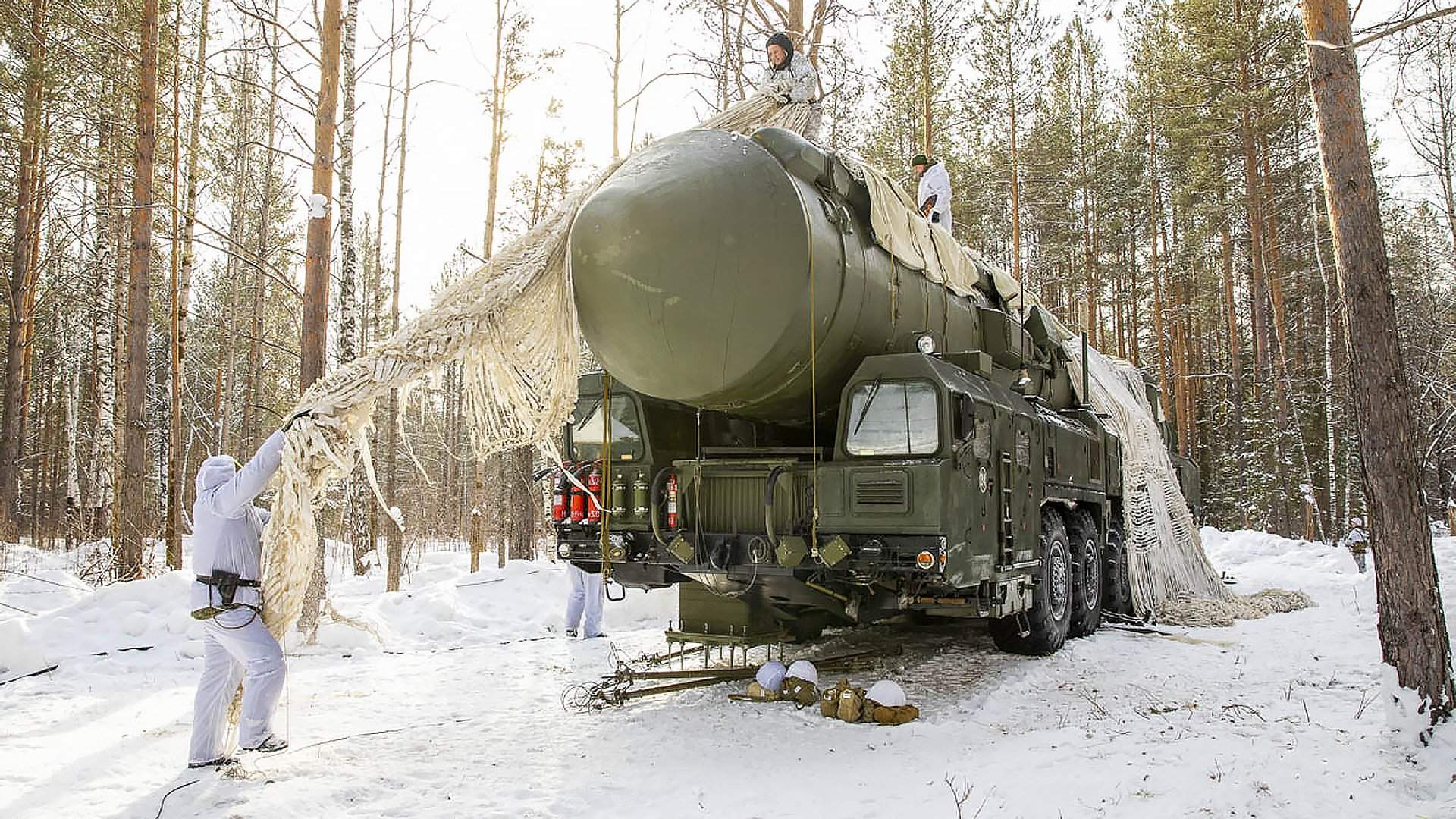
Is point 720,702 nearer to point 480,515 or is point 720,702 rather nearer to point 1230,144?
point 480,515

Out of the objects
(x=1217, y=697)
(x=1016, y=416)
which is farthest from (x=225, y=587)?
(x=1217, y=697)

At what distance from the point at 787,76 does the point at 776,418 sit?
2441mm

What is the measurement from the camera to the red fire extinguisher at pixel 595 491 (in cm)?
617

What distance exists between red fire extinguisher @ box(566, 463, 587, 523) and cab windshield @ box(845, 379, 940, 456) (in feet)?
6.34

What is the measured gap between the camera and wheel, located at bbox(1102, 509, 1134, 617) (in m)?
9.24

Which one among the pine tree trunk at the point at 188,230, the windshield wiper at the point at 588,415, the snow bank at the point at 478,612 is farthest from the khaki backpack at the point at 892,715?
the pine tree trunk at the point at 188,230

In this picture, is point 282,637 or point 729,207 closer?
point 282,637

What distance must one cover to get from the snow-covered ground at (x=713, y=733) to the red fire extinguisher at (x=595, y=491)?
1.26 m

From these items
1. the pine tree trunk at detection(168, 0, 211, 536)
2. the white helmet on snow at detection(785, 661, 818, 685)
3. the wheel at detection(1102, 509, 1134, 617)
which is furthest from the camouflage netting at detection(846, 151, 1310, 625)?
the pine tree trunk at detection(168, 0, 211, 536)

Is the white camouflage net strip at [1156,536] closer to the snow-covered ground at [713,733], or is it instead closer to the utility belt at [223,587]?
the snow-covered ground at [713,733]

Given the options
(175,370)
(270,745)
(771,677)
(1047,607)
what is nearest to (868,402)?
(771,677)

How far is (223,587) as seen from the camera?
14.6 feet

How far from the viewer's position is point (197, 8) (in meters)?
14.5

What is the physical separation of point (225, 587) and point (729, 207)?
328 centimetres
